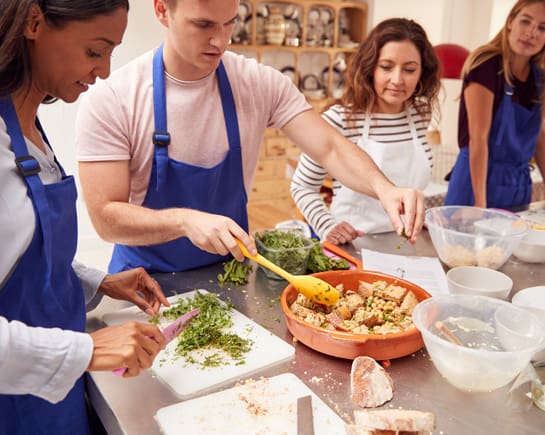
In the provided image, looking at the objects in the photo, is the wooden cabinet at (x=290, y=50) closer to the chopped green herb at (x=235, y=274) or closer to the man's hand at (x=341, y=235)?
the man's hand at (x=341, y=235)

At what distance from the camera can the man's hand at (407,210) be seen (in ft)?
5.50

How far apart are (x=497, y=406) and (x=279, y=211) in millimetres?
4886

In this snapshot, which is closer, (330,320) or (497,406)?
(497,406)

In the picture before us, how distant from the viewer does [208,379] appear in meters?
1.19

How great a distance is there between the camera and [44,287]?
1140 mm

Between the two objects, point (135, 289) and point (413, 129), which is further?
point (413, 129)

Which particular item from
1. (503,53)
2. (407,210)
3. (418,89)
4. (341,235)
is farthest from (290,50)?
(407,210)

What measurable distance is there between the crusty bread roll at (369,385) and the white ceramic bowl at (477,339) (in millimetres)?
124

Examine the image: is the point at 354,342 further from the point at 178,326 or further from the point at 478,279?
the point at 478,279

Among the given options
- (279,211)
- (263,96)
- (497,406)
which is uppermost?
(263,96)

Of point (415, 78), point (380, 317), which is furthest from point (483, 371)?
point (415, 78)

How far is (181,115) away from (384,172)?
3.65 feet

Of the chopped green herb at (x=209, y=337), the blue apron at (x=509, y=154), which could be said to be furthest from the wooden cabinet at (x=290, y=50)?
the chopped green herb at (x=209, y=337)

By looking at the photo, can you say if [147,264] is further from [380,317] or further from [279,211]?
[279,211]
